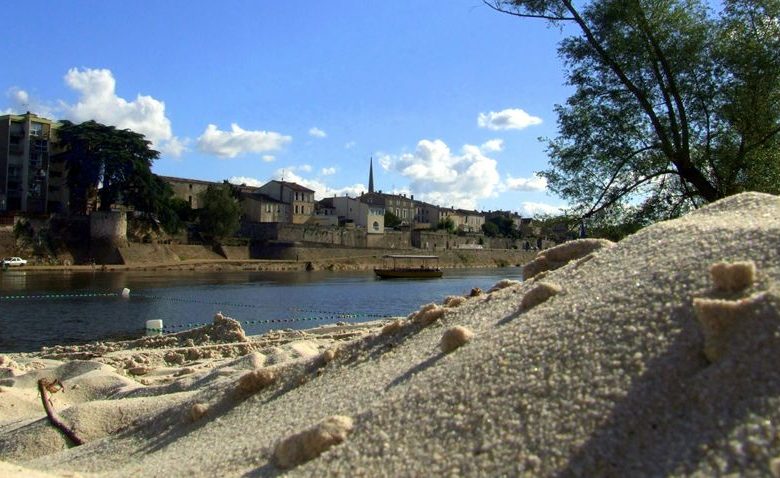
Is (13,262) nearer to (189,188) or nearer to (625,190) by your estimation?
(189,188)

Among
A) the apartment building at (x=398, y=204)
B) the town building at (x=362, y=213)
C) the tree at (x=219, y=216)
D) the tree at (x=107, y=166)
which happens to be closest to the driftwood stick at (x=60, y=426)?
the tree at (x=107, y=166)

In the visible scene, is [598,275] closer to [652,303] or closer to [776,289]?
[652,303]

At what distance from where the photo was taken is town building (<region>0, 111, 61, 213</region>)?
2869 inches

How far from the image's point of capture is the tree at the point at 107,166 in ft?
229

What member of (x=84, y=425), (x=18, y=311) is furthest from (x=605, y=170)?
(x=18, y=311)

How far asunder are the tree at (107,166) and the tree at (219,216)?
889cm

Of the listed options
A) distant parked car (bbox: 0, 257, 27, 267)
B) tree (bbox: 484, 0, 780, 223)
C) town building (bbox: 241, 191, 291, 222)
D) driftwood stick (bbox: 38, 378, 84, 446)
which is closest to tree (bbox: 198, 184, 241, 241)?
town building (bbox: 241, 191, 291, 222)

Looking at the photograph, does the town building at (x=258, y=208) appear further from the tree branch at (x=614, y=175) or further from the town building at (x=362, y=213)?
the tree branch at (x=614, y=175)

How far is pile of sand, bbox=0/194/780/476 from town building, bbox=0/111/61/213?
75276 millimetres

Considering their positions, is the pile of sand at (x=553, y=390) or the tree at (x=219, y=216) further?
the tree at (x=219, y=216)

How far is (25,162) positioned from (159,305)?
48672 millimetres

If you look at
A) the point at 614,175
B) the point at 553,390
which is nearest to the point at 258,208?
the point at 614,175

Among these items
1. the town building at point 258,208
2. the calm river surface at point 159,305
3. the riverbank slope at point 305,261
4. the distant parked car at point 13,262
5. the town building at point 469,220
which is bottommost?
the calm river surface at point 159,305

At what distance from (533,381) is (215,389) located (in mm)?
3903
